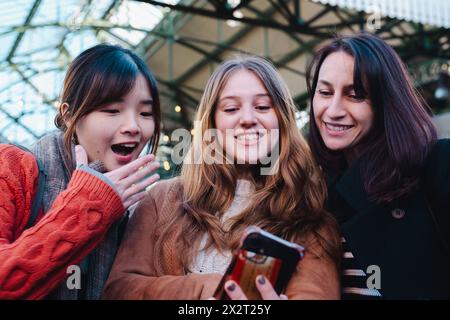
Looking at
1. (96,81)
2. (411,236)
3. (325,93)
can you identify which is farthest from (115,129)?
(411,236)

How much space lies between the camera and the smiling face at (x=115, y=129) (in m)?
1.78

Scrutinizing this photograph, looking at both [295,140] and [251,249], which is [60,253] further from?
[295,140]

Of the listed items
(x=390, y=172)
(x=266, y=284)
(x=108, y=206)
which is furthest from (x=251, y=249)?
(x=390, y=172)

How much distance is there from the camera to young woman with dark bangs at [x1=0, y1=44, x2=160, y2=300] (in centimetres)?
140

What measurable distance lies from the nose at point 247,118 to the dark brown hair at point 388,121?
427 mm

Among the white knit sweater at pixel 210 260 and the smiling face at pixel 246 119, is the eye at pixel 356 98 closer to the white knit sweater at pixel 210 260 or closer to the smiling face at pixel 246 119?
the smiling face at pixel 246 119

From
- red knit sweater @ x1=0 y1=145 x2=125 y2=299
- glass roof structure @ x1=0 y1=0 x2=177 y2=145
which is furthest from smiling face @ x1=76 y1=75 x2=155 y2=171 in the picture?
glass roof structure @ x1=0 y1=0 x2=177 y2=145

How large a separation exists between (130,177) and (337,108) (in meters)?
0.87

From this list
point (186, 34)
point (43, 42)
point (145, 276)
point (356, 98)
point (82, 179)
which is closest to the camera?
point (82, 179)

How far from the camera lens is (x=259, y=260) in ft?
4.41

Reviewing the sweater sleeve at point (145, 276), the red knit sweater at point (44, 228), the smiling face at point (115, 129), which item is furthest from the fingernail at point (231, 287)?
the smiling face at point (115, 129)

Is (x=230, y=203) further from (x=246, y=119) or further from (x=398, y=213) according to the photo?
(x=398, y=213)

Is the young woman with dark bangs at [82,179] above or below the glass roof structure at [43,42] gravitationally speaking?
below

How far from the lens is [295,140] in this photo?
1955 millimetres
